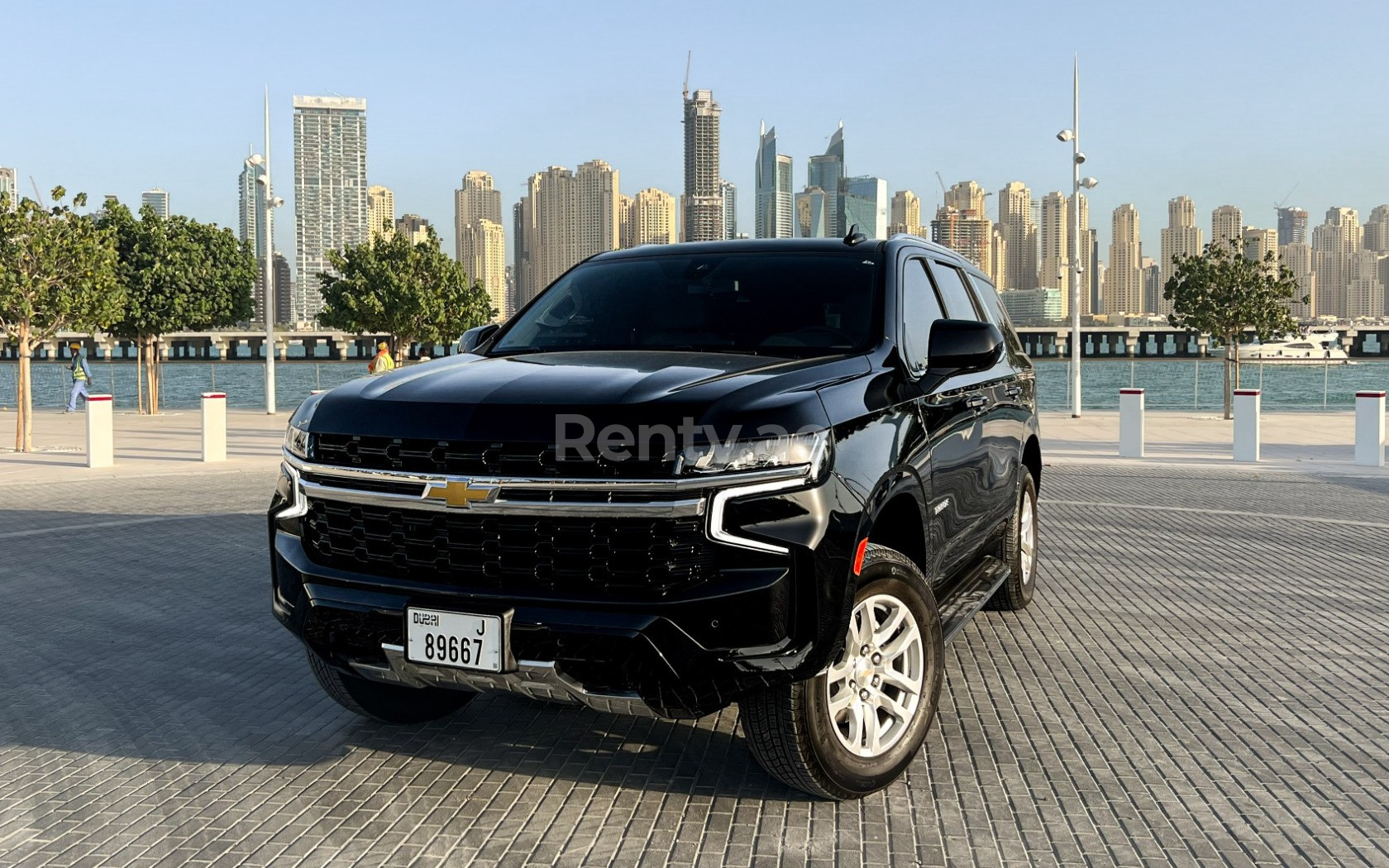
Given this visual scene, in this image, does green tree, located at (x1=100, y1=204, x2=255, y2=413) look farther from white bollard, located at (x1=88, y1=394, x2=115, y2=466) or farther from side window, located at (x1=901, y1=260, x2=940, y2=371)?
side window, located at (x1=901, y1=260, x2=940, y2=371)

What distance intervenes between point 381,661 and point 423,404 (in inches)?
33.4

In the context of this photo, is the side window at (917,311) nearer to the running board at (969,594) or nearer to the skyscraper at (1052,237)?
the running board at (969,594)

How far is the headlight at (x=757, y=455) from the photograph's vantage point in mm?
3529

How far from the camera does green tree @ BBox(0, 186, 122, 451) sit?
62.4 ft

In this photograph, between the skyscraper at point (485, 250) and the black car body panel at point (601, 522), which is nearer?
the black car body panel at point (601, 522)

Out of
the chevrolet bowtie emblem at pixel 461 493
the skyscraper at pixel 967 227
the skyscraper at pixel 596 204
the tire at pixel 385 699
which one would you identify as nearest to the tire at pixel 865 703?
the chevrolet bowtie emblem at pixel 461 493

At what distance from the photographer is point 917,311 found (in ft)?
17.0

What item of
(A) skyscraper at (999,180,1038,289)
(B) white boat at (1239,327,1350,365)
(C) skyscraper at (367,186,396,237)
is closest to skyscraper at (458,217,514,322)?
(C) skyscraper at (367,186,396,237)

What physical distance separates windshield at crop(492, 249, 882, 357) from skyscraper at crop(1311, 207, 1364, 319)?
5689 inches

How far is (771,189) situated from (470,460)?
25.3 m

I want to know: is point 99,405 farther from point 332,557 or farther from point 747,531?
point 747,531

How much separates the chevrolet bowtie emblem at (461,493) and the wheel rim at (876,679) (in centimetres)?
124

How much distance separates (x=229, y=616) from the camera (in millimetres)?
7074

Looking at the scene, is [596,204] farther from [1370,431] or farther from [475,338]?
[475,338]
